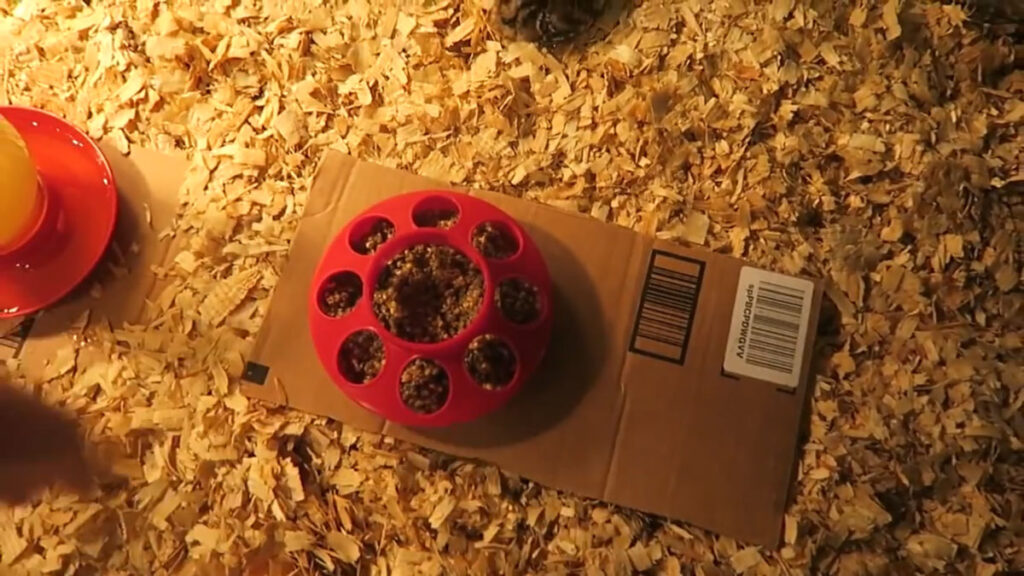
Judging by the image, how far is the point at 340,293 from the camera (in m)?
1.13

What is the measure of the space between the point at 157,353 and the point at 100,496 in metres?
0.18

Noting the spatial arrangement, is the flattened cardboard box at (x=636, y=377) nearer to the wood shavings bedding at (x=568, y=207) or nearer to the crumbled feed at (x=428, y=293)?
the wood shavings bedding at (x=568, y=207)

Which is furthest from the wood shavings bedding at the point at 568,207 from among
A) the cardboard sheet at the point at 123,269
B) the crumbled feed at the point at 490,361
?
the crumbled feed at the point at 490,361

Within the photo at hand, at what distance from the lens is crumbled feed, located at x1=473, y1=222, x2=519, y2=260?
1.12m

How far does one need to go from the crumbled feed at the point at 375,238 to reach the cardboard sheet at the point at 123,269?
0.83 ft

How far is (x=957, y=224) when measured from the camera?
1.21m

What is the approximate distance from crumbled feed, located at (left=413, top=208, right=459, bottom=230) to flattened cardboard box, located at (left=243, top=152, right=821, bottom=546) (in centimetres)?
8

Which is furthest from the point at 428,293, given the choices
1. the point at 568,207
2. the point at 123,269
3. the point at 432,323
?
the point at 123,269

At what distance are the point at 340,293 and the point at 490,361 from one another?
20 centimetres

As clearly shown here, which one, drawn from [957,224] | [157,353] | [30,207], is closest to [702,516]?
[957,224]

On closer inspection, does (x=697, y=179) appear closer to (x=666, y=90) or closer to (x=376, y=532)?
(x=666, y=90)

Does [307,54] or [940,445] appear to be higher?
[307,54]

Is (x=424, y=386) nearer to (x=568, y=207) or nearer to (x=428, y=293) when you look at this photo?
(x=428, y=293)

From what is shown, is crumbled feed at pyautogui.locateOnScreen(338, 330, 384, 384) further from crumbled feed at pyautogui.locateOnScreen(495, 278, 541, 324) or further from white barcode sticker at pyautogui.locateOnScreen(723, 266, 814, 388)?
white barcode sticker at pyautogui.locateOnScreen(723, 266, 814, 388)
